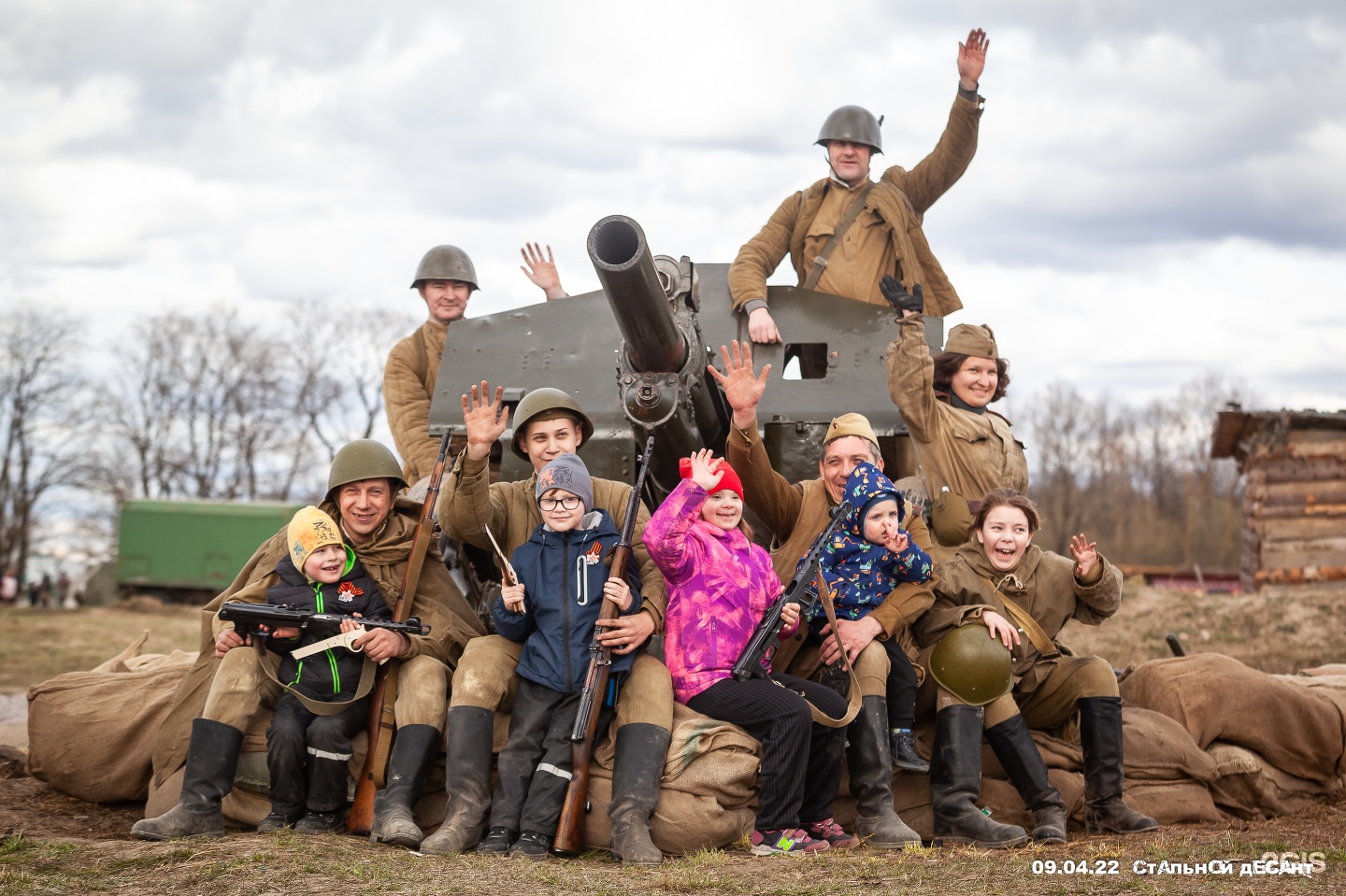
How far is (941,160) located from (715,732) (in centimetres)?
432

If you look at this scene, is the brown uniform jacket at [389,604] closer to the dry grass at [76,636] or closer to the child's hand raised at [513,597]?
the child's hand raised at [513,597]

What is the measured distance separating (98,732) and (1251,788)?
527cm

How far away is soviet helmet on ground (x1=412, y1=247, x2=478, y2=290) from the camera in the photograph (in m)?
8.56

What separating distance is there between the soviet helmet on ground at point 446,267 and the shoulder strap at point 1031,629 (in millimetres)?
4503

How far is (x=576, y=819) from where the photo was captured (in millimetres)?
4645

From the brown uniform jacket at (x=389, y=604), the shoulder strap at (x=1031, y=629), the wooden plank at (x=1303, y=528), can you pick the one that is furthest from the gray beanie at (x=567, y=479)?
the wooden plank at (x=1303, y=528)

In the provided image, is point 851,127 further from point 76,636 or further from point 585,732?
point 76,636

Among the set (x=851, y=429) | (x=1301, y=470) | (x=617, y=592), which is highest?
(x=1301, y=470)

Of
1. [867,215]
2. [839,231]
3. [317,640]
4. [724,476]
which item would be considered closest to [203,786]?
[317,640]

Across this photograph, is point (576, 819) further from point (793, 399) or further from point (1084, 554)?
point (793, 399)

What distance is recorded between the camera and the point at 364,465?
5.45 metres

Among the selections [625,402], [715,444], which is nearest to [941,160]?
[715,444]

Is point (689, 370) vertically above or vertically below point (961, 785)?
above

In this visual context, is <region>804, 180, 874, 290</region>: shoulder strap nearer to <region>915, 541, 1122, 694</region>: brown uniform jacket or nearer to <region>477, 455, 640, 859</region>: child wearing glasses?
<region>915, 541, 1122, 694</region>: brown uniform jacket
